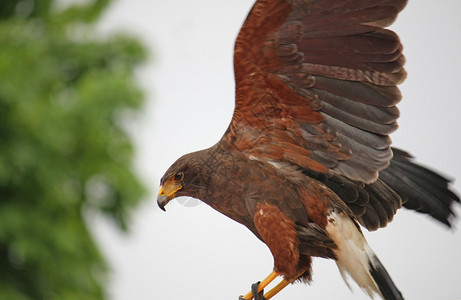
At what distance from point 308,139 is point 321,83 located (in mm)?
148

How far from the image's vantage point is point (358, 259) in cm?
140

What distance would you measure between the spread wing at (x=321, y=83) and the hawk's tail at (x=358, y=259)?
0.43ft

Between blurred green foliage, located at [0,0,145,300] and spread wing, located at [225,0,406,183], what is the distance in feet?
10.8

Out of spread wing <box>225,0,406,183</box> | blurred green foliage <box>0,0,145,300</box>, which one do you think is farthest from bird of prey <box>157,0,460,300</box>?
blurred green foliage <box>0,0,145,300</box>

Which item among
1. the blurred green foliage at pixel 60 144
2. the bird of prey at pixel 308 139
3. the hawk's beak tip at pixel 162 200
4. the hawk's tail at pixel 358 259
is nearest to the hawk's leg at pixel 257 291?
the bird of prey at pixel 308 139

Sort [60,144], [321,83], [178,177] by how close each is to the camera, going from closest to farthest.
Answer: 1. [321,83]
2. [178,177]
3. [60,144]

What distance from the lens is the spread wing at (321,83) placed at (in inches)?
49.8

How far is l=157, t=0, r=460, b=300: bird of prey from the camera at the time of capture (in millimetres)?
1275

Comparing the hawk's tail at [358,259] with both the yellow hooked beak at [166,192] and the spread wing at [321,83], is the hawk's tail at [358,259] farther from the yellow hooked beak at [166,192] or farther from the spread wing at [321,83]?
the yellow hooked beak at [166,192]

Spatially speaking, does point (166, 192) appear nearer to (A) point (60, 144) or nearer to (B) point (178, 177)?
(B) point (178, 177)

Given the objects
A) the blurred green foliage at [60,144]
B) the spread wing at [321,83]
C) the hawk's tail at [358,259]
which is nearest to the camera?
the spread wing at [321,83]

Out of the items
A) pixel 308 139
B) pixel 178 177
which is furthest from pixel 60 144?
pixel 308 139

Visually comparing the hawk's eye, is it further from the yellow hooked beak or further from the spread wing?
the spread wing

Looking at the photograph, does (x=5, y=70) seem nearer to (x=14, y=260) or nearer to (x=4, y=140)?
(x=4, y=140)
